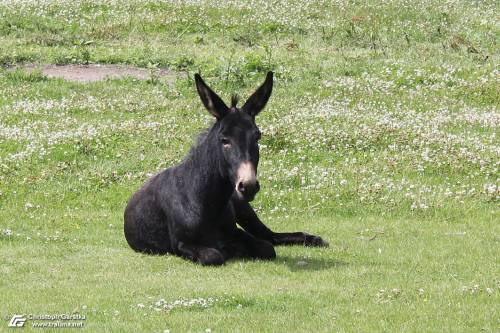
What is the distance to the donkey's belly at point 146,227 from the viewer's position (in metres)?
14.2

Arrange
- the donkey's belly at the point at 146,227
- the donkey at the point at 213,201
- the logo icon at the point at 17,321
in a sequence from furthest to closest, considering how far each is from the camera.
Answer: the donkey's belly at the point at 146,227, the donkey at the point at 213,201, the logo icon at the point at 17,321

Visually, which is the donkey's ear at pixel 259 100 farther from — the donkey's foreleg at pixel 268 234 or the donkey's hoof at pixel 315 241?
the donkey's hoof at pixel 315 241

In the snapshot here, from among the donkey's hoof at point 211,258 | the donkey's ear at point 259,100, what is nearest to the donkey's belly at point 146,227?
the donkey's hoof at point 211,258

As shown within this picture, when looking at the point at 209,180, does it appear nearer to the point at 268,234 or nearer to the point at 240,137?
the point at 240,137

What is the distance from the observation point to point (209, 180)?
43.8ft

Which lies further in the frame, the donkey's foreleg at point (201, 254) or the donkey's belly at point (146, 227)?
the donkey's belly at point (146, 227)

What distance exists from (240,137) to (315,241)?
3.04 m

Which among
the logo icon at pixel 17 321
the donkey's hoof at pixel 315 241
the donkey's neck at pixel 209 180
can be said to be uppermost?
the donkey's neck at pixel 209 180

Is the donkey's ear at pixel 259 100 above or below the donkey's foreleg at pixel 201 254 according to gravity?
above

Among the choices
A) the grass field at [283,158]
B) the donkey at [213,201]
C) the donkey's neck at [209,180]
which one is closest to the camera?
the grass field at [283,158]

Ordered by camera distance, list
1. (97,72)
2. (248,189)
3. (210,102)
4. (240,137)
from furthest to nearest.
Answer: (97,72)
(210,102)
(240,137)
(248,189)

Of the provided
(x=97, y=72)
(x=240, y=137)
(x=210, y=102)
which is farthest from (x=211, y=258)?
(x=97, y=72)

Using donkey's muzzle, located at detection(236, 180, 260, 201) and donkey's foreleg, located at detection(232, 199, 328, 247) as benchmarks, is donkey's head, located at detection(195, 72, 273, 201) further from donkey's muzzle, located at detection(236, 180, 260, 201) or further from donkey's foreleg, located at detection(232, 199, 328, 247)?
donkey's foreleg, located at detection(232, 199, 328, 247)

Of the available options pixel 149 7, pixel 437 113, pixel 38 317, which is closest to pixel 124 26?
pixel 149 7
